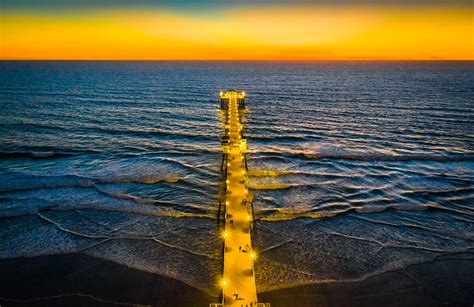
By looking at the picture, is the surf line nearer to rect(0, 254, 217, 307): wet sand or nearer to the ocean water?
the ocean water

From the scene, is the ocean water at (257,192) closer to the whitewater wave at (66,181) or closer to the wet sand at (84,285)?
the whitewater wave at (66,181)

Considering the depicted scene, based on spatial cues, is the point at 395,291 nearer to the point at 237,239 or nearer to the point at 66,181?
the point at 237,239

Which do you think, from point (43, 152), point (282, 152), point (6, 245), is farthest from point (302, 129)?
point (6, 245)

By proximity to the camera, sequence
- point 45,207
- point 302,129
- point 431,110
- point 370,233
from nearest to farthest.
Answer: point 370,233 < point 45,207 < point 302,129 < point 431,110

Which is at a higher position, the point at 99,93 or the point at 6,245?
the point at 99,93

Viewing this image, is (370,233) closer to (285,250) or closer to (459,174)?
(285,250)

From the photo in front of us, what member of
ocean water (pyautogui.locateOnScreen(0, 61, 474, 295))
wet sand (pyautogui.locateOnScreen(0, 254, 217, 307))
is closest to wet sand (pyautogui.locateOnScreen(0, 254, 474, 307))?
wet sand (pyautogui.locateOnScreen(0, 254, 217, 307))

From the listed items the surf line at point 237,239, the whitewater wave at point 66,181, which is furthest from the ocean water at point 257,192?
the surf line at point 237,239
